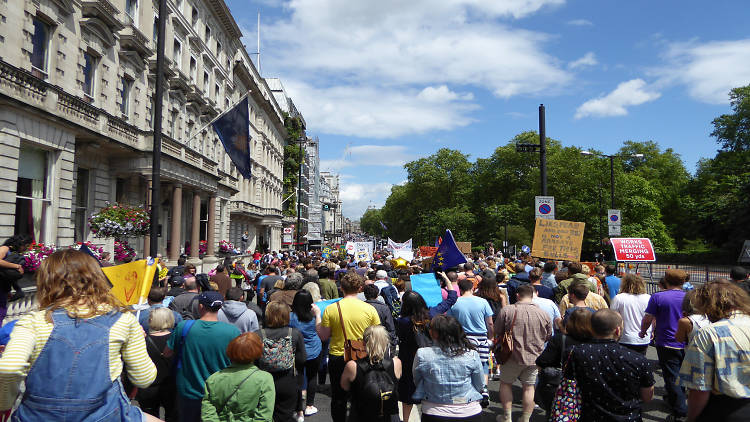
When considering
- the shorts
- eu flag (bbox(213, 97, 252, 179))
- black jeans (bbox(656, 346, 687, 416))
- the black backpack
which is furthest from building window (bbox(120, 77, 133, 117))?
black jeans (bbox(656, 346, 687, 416))

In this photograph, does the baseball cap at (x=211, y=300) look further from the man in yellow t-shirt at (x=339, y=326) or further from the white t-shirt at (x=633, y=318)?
the white t-shirt at (x=633, y=318)

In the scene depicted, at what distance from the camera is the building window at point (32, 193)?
13.8 metres

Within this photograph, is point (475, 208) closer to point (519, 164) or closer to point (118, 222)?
point (519, 164)

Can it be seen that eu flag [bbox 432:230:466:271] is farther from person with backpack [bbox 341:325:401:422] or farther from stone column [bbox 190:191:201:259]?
stone column [bbox 190:191:201:259]

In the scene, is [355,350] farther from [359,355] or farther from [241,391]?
[241,391]

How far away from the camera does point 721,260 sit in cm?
4488

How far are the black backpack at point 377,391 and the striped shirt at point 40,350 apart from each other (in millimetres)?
1946

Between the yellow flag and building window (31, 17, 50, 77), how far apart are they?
11.8 m

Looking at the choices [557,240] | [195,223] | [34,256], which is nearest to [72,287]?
[34,256]

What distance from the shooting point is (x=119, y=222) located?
1412cm

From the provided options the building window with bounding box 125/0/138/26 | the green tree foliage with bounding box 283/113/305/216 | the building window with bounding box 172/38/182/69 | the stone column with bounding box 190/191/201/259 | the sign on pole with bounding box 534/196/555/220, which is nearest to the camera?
the sign on pole with bounding box 534/196/555/220

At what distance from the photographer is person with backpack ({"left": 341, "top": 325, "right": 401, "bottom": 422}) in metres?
4.24

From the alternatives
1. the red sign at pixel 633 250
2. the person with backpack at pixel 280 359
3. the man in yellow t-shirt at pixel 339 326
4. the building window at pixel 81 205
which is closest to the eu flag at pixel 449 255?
the man in yellow t-shirt at pixel 339 326

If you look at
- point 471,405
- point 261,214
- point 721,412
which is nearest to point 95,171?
point 471,405
